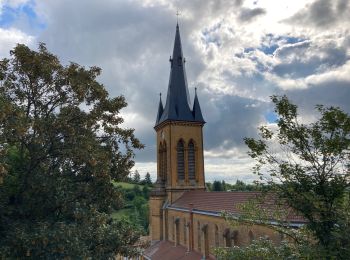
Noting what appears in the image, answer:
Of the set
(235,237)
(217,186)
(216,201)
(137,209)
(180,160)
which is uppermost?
(180,160)

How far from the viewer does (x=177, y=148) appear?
39531 mm

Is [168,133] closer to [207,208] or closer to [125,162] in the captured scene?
[207,208]

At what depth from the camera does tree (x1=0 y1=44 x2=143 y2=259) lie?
1106 centimetres

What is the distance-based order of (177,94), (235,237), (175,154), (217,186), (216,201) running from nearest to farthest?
(235,237), (216,201), (175,154), (177,94), (217,186)

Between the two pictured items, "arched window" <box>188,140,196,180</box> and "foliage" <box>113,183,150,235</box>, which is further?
"foliage" <box>113,183,150,235</box>

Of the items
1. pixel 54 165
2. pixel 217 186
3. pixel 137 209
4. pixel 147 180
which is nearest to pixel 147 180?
pixel 147 180

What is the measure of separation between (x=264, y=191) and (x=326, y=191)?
1696 mm

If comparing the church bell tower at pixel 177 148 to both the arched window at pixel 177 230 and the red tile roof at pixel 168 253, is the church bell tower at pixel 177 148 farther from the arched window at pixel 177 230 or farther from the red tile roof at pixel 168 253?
the arched window at pixel 177 230

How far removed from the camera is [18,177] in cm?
1255

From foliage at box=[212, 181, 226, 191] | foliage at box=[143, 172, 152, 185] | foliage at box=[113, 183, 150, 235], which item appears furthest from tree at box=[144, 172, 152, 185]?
foliage at box=[212, 181, 226, 191]

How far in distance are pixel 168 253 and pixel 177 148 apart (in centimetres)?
1224

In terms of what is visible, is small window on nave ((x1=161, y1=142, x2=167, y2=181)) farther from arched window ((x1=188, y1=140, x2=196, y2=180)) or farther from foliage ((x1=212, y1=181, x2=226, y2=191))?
foliage ((x1=212, y1=181, x2=226, y2=191))

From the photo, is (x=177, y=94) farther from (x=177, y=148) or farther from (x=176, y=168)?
(x=176, y=168)

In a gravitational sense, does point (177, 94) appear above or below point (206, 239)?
above
